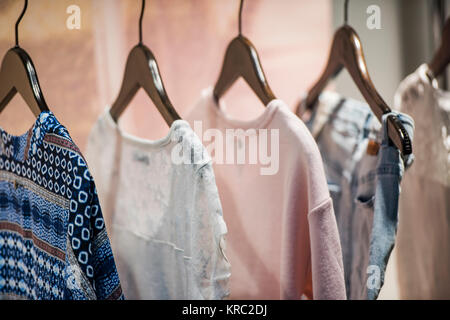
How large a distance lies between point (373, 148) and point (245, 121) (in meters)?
0.21

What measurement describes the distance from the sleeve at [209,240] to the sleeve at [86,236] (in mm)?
114

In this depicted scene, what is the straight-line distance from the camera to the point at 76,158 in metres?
0.51

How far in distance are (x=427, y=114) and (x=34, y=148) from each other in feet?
2.13

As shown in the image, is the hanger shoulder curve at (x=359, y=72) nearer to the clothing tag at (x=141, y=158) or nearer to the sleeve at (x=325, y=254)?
the sleeve at (x=325, y=254)

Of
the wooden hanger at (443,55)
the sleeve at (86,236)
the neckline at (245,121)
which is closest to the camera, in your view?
the sleeve at (86,236)

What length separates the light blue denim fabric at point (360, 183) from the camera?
→ 0.57 metres

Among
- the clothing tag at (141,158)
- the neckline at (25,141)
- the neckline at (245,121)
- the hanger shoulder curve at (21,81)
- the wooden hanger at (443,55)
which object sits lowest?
the clothing tag at (141,158)

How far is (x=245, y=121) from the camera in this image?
0.68m

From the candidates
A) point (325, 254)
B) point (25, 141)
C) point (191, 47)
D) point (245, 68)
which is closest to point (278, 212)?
point (325, 254)

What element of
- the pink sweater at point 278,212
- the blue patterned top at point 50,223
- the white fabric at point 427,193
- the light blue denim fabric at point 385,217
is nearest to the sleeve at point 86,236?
the blue patterned top at point 50,223

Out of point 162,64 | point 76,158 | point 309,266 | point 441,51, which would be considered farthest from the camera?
point 162,64

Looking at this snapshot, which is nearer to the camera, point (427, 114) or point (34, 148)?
point (34, 148)
